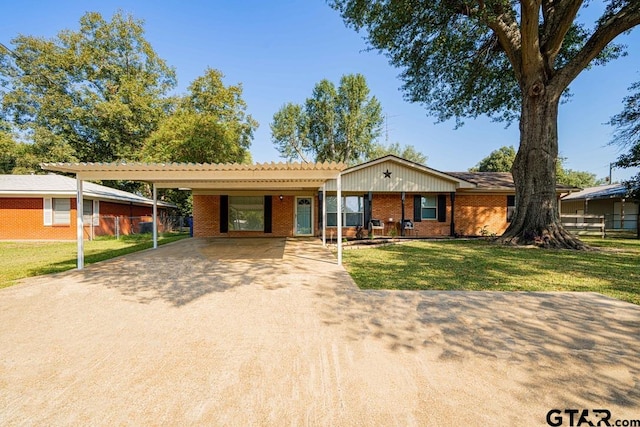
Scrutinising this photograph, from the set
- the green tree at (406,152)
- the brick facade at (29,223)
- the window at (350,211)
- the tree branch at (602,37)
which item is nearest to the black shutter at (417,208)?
the window at (350,211)

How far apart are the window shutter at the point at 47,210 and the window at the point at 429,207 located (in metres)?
18.9

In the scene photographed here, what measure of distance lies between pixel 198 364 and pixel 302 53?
17772 mm

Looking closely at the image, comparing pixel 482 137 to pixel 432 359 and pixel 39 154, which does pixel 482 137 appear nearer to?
pixel 432 359

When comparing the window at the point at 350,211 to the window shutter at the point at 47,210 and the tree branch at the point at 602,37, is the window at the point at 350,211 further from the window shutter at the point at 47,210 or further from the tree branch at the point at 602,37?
the window shutter at the point at 47,210

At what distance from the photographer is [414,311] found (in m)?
3.94

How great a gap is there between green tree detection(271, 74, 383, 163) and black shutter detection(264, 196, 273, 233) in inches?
659

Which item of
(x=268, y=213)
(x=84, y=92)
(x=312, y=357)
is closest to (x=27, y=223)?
(x=268, y=213)

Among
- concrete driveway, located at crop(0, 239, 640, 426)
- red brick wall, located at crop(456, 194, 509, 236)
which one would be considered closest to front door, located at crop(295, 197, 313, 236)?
red brick wall, located at crop(456, 194, 509, 236)

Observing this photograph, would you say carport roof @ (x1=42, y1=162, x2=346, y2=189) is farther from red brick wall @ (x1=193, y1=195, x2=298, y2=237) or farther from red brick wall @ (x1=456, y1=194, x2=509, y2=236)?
red brick wall @ (x1=456, y1=194, x2=509, y2=236)

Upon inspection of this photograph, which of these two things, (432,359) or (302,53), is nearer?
(432,359)

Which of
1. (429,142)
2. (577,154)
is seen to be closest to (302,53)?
(429,142)

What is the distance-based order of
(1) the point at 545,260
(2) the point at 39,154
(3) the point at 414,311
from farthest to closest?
(2) the point at 39,154 < (1) the point at 545,260 < (3) the point at 414,311

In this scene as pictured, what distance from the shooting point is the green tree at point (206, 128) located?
1873 cm

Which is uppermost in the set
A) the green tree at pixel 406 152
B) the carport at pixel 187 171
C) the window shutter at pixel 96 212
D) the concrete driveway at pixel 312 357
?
the green tree at pixel 406 152
